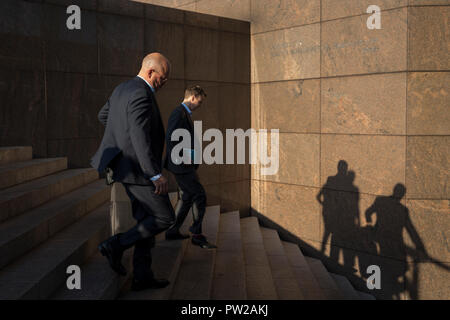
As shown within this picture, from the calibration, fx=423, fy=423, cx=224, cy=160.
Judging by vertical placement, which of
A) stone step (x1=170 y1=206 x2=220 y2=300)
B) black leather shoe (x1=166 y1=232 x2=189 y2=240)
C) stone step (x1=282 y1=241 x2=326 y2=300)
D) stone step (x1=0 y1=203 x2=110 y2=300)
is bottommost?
stone step (x1=282 y1=241 x2=326 y2=300)

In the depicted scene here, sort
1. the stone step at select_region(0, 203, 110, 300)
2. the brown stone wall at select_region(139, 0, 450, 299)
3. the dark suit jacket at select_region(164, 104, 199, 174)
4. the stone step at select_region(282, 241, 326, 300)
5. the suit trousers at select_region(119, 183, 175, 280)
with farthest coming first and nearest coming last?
the brown stone wall at select_region(139, 0, 450, 299), the stone step at select_region(282, 241, 326, 300), the dark suit jacket at select_region(164, 104, 199, 174), the suit trousers at select_region(119, 183, 175, 280), the stone step at select_region(0, 203, 110, 300)

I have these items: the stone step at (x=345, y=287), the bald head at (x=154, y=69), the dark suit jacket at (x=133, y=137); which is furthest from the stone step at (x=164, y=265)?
the stone step at (x=345, y=287)

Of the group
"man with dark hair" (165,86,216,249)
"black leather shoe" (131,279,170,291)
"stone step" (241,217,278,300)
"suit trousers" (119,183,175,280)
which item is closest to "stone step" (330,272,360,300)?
"stone step" (241,217,278,300)

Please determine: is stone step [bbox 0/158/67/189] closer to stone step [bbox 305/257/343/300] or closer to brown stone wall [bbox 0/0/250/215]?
brown stone wall [bbox 0/0/250/215]

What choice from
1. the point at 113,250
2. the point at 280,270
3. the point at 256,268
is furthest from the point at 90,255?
the point at 280,270

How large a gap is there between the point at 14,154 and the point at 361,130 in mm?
5448

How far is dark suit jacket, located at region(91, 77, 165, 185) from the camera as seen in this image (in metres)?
3.29

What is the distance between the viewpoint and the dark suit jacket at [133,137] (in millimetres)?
3293

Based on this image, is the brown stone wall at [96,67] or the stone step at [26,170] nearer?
the stone step at [26,170]

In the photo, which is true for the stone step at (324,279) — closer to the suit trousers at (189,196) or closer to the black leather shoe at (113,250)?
the suit trousers at (189,196)

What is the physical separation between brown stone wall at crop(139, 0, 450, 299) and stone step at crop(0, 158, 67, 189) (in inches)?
166

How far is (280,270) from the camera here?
21.3 feet

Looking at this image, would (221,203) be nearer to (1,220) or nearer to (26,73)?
(26,73)

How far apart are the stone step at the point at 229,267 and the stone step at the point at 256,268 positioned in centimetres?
22
